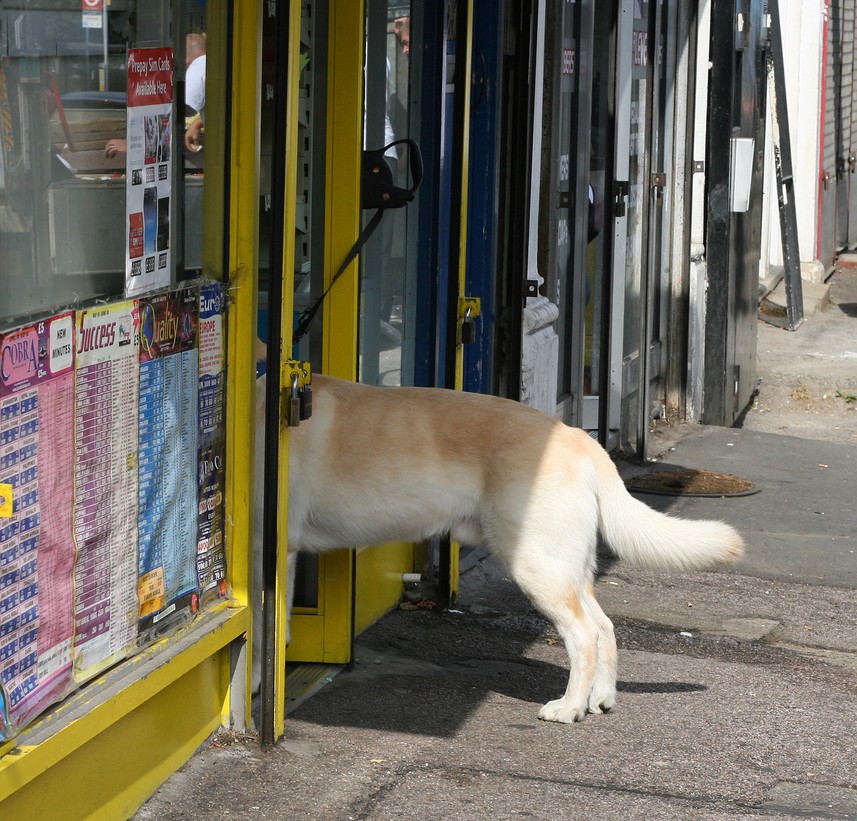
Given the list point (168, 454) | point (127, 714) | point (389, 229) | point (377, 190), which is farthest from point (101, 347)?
point (389, 229)

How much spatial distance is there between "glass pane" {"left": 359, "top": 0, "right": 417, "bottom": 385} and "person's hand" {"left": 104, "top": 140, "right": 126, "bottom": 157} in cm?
183

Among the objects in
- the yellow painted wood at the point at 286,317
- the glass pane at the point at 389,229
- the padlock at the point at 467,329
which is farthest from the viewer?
the padlock at the point at 467,329

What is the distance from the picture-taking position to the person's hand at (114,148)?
3156 mm

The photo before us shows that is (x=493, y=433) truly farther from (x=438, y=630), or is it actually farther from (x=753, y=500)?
(x=753, y=500)

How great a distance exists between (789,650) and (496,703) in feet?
4.36

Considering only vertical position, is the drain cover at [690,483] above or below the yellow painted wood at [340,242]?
below

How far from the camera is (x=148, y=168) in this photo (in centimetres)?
333

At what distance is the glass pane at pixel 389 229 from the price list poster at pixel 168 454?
152 centimetres

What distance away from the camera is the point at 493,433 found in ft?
14.1

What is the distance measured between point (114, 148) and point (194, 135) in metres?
0.38

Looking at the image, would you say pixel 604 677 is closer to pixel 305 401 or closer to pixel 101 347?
pixel 305 401

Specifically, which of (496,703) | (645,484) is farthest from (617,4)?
(496,703)

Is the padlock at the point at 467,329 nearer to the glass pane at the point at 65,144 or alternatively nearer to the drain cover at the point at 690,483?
the glass pane at the point at 65,144

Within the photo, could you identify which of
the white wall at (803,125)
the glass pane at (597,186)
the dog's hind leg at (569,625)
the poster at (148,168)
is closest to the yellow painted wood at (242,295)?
the poster at (148,168)
